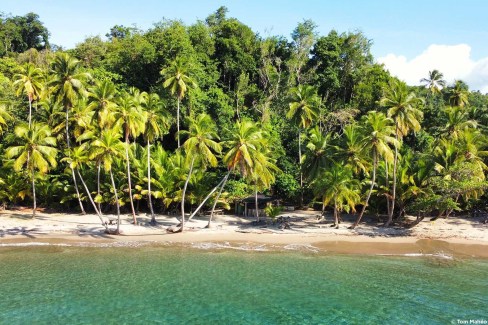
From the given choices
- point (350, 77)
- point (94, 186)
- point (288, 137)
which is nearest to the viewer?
point (94, 186)

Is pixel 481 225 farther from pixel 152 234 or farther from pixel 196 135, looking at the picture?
pixel 152 234

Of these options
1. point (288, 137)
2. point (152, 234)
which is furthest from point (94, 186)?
point (288, 137)

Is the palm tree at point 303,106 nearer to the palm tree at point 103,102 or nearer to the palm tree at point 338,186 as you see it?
the palm tree at point 338,186

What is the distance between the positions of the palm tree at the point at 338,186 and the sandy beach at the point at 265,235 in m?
2.91

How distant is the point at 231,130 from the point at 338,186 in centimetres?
1652

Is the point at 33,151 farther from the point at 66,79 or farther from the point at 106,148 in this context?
the point at 106,148

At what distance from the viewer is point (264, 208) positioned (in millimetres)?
41188

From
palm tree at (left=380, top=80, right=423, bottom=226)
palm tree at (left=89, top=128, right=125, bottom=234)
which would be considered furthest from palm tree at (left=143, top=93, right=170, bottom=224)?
palm tree at (left=380, top=80, right=423, bottom=226)

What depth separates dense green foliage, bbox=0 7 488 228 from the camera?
3247 cm

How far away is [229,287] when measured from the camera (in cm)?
2253

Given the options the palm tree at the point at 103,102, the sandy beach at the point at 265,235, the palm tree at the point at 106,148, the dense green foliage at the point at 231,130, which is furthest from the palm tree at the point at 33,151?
the palm tree at the point at 106,148

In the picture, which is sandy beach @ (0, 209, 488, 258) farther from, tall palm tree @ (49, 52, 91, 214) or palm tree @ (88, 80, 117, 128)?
tall palm tree @ (49, 52, 91, 214)

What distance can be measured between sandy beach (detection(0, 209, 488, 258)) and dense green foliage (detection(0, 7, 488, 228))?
2.10 m

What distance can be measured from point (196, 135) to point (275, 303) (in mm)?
15226
